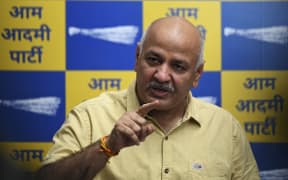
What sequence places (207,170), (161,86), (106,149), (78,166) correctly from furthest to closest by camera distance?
(207,170)
(161,86)
(78,166)
(106,149)

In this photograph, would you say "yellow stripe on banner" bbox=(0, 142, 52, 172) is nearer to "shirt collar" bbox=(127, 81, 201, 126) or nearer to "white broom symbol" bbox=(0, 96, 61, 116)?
"white broom symbol" bbox=(0, 96, 61, 116)

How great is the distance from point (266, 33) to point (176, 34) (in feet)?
2.03

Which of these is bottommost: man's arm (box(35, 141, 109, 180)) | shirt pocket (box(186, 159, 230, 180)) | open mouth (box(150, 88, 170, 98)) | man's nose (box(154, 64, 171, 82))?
shirt pocket (box(186, 159, 230, 180))

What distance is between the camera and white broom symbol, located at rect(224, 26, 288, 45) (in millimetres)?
2072

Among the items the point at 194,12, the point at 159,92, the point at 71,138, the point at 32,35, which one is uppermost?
the point at 194,12

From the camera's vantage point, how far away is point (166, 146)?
5.51 ft

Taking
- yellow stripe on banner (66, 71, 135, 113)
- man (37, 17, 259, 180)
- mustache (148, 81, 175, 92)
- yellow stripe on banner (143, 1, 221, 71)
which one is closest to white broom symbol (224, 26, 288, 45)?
yellow stripe on banner (143, 1, 221, 71)

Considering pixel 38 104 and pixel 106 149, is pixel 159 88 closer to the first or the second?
pixel 106 149

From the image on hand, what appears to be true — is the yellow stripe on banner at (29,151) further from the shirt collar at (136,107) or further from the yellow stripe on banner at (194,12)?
the yellow stripe on banner at (194,12)

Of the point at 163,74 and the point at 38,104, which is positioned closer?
the point at 163,74

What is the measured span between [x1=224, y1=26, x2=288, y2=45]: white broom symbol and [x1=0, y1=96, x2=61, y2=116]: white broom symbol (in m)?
0.84

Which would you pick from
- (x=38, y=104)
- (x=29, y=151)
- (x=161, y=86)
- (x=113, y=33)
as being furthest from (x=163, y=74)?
(x=29, y=151)

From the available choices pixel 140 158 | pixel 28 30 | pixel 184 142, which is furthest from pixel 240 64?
pixel 28 30

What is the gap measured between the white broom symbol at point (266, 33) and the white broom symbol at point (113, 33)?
426 millimetres
